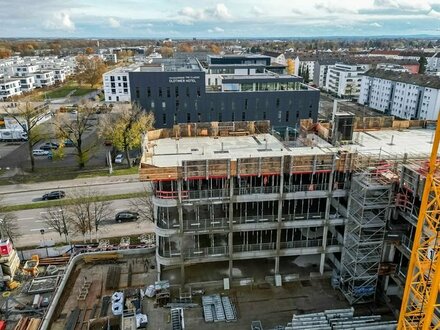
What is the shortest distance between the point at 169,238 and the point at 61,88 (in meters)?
146

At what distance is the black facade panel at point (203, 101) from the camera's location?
7275 cm

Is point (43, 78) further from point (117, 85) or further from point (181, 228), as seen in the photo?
point (181, 228)

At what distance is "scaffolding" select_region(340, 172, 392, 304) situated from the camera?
31828 millimetres

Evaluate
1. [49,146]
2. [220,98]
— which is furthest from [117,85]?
[220,98]

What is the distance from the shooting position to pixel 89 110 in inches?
2990

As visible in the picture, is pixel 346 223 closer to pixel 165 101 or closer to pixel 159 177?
pixel 159 177

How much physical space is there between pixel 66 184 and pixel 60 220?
47.7 feet

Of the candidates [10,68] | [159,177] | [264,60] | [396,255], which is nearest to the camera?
[159,177]

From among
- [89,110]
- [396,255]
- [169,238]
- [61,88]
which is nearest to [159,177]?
[169,238]

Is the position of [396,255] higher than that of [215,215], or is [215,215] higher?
[215,215]

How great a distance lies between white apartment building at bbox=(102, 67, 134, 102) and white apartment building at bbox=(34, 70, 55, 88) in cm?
5491

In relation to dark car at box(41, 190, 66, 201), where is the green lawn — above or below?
above

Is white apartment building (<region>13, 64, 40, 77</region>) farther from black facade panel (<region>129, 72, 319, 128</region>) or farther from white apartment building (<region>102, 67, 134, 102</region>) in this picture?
black facade panel (<region>129, 72, 319, 128</region>)

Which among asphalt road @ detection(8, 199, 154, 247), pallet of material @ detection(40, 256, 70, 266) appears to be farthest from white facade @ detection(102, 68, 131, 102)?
pallet of material @ detection(40, 256, 70, 266)
